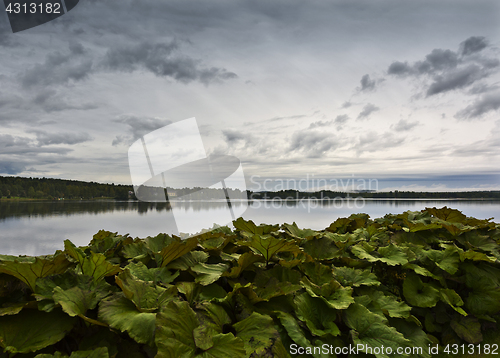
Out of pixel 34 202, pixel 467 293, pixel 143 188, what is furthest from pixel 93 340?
pixel 34 202

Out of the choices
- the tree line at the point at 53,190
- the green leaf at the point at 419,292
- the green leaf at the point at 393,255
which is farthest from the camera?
the tree line at the point at 53,190

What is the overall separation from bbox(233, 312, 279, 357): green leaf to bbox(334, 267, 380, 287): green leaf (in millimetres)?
710

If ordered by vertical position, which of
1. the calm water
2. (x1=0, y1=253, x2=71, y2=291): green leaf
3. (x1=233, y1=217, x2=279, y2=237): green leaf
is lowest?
the calm water

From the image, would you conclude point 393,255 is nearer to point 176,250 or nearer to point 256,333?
point 256,333

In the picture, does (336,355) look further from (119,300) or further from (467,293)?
(467,293)

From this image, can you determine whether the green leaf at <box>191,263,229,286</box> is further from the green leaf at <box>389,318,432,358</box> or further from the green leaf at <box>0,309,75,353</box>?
the green leaf at <box>389,318,432,358</box>

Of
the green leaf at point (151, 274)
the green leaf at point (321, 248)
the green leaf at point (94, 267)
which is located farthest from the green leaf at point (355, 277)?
the green leaf at point (94, 267)

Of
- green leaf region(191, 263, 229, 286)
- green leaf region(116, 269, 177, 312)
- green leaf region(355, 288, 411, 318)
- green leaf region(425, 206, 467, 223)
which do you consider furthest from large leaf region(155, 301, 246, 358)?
green leaf region(425, 206, 467, 223)

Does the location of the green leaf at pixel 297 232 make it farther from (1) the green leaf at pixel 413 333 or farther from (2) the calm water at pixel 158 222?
(1) the green leaf at pixel 413 333

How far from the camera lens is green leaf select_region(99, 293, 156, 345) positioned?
968mm

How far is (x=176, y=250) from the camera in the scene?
4.93 ft

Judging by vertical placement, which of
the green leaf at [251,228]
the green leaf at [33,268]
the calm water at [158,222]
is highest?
the green leaf at [33,268]

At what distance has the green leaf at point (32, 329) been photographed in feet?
3.09

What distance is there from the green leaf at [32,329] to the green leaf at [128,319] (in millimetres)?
145
